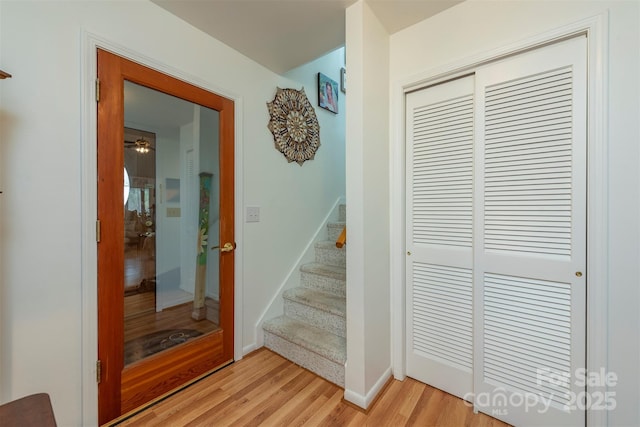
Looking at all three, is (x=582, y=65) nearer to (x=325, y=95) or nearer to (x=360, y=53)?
(x=360, y=53)

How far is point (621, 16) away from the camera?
3.76 feet

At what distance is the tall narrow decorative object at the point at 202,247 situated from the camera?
75.0 inches

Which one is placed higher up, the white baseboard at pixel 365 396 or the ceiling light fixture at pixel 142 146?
the ceiling light fixture at pixel 142 146

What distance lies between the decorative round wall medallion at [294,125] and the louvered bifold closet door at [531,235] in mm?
1494

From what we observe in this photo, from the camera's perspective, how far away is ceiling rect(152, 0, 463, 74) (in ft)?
5.14

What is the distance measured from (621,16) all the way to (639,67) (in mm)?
243

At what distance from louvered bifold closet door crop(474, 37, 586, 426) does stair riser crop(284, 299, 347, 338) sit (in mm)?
904

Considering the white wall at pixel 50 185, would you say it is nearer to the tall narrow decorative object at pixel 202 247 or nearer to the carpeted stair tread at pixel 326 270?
the tall narrow decorative object at pixel 202 247

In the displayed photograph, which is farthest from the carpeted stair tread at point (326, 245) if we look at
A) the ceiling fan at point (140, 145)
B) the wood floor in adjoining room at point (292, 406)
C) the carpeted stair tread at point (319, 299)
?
the ceiling fan at point (140, 145)

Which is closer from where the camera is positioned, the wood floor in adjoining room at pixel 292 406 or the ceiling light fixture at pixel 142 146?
the wood floor in adjoining room at pixel 292 406

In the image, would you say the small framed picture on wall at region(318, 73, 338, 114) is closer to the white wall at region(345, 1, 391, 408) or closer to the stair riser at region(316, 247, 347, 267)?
the white wall at region(345, 1, 391, 408)

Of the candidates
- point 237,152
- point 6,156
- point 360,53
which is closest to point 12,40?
point 6,156

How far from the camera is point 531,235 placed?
1388 mm

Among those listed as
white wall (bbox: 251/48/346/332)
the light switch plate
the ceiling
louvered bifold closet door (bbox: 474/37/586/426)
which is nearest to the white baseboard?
louvered bifold closet door (bbox: 474/37/586/426)
